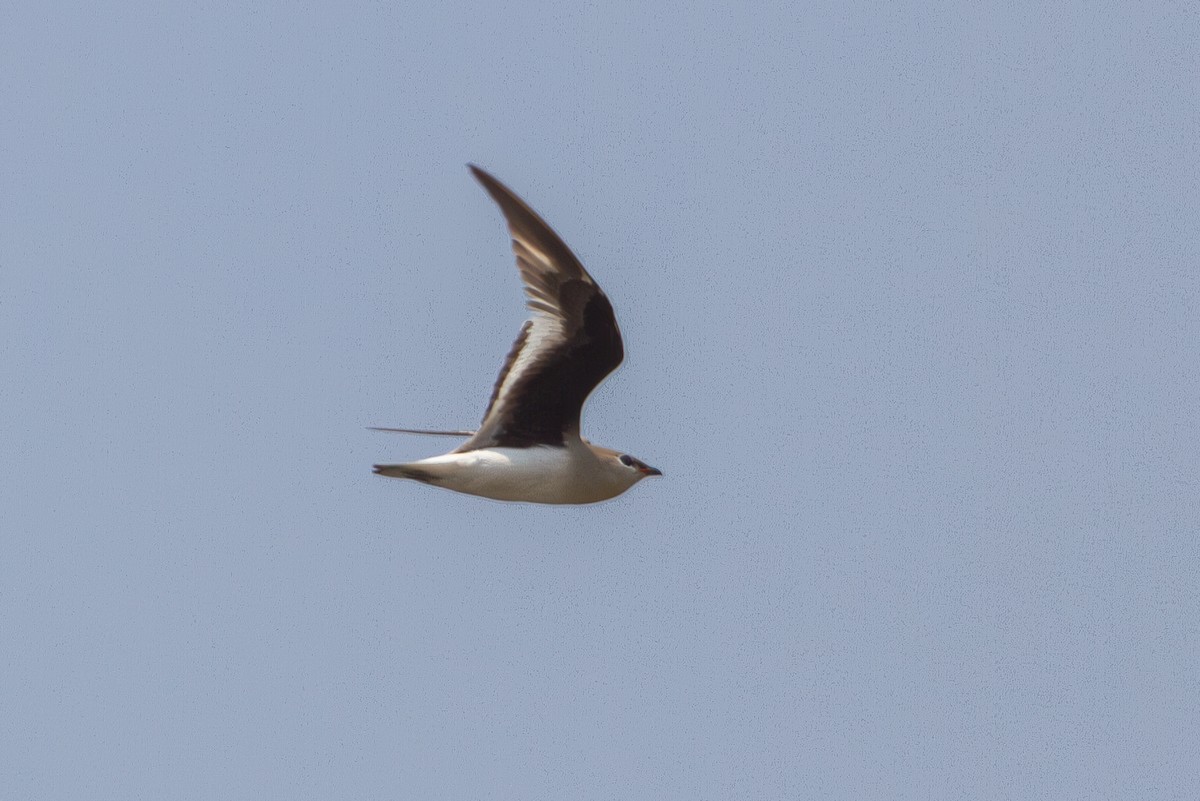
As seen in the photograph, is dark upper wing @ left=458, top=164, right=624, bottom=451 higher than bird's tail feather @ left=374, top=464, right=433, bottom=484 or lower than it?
higher

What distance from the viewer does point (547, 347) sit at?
1541 cm

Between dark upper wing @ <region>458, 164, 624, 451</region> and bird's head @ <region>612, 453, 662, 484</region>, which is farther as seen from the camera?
bird's head @ <region>612, 453, 662, 484</region>

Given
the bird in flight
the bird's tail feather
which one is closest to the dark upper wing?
the bird in flight

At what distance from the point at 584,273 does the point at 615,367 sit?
0.68 meters

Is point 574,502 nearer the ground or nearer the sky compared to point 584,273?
nearer the ground

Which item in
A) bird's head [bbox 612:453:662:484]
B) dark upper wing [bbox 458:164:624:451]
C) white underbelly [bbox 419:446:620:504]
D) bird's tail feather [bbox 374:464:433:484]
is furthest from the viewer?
bird's head [bbox 612:453:662:484]

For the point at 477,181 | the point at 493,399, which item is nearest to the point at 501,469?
the point at 493,399

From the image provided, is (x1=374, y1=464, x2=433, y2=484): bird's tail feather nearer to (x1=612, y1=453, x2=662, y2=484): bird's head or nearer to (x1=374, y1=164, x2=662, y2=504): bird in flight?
(x1=374, y1=164, x2=662, y2=504): bird in flight

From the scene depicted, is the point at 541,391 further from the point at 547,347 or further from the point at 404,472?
the point at 404,472

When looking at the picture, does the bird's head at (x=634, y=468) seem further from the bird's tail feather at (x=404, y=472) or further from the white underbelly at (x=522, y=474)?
the bird's tail feather at (x=404, y=472)

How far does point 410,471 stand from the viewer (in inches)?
591

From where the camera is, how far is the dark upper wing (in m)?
15.1

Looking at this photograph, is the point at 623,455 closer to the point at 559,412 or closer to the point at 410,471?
the point at 559,412

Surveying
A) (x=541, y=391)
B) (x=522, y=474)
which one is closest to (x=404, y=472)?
(x=522, y=474)
